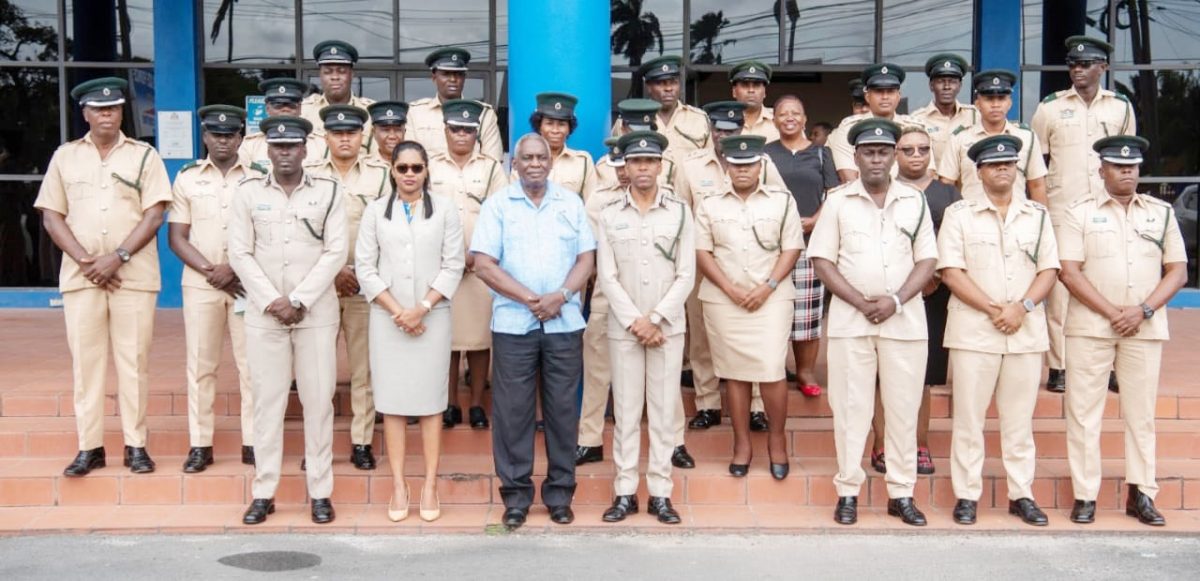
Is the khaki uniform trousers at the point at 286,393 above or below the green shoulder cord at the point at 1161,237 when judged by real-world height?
below

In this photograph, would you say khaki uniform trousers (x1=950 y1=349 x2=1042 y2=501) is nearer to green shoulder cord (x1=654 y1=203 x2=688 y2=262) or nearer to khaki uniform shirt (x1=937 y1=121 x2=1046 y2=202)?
khaki uniform shirt (x1=937 y1=121 x2=1046 y2=202)

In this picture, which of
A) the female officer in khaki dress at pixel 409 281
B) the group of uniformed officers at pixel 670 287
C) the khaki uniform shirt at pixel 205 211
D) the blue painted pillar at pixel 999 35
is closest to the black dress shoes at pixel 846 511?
the group of uniformed officers at pixel 670 287

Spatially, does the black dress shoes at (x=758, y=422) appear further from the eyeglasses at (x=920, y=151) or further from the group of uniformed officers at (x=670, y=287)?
the eyeglasses at (x=920, y=151)

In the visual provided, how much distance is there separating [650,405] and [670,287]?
573mm

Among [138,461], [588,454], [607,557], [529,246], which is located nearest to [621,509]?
[607,557]

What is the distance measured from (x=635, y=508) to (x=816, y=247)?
151 centimetres

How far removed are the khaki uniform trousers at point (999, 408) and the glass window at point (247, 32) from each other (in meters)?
7.59

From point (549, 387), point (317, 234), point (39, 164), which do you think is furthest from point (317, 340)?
point (39, 164)

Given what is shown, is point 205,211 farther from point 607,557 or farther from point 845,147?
point 845,147

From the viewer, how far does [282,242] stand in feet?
17.8

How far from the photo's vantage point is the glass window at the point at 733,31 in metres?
10.9

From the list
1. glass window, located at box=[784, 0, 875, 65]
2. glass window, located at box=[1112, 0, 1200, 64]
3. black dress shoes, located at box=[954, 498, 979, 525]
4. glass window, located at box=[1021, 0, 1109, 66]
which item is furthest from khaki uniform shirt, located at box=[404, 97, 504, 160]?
glass window, located at box=[1112, 0, 1200, 64]

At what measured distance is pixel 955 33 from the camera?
1109 centimetres

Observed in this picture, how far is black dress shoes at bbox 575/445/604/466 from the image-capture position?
237 inches
